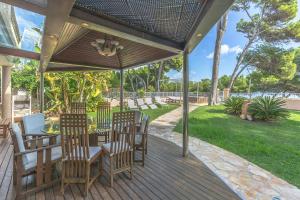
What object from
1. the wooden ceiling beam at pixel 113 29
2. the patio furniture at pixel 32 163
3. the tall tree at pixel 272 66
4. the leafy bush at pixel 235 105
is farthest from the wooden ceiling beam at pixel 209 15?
the tall tree at pixel 272 66

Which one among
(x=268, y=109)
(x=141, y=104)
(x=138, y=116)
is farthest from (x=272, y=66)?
(x=138, y=116)

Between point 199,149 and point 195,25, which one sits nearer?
point 195,25

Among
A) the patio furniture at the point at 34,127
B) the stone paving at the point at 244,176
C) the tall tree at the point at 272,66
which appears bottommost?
the stone paving at the point at 244,176

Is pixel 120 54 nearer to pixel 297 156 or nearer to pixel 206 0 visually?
pixel 206 0

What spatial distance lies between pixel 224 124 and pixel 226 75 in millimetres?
24328

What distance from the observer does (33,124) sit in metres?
3.78

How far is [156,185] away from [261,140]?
4.64 m

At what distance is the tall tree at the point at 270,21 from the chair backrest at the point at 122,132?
51.5 ft

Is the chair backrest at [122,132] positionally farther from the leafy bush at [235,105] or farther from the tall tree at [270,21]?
the tall tree at [270,21]

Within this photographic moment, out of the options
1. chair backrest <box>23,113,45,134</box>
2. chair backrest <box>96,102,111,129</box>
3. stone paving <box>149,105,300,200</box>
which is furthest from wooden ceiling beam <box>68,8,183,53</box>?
stone paving <box>149,105,300,200</box>

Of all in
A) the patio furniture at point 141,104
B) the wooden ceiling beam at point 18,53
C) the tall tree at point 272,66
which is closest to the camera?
the wooden ceiling beam at point 18,53

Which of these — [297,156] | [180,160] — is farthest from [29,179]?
[297,156]

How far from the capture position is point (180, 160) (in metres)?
4.07

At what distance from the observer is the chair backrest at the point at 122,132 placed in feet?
9.53
